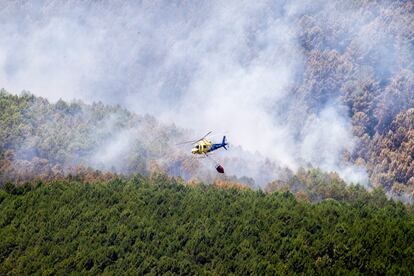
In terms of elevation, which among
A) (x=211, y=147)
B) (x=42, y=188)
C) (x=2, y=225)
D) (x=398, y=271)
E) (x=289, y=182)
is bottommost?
(x=398, y=271)

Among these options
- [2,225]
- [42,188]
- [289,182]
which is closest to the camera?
[2,225]

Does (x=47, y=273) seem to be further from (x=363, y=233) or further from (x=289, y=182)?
(x=289, y=182)

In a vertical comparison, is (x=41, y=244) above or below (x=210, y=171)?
below

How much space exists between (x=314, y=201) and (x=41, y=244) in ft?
186

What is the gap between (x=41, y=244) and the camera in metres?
124

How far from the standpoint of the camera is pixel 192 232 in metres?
124

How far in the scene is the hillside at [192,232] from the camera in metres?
111

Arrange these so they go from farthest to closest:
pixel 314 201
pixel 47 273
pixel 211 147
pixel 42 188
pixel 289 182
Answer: pixel 289 182
pixel 314 201
pixel 42 188
pixel 47 273
pixel 211 147

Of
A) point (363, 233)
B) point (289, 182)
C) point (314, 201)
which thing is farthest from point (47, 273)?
point (289, 182)

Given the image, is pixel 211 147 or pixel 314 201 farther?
pixel 314 201

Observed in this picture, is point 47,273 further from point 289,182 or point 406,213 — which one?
point 289,182

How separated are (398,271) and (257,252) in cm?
2167

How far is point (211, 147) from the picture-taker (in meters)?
87.2

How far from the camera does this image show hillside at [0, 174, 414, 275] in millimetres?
110875
